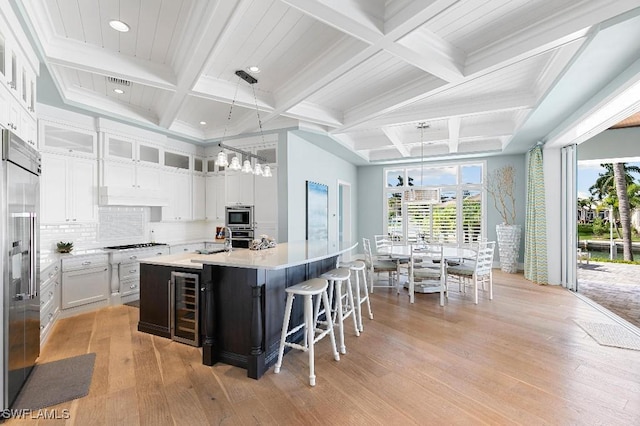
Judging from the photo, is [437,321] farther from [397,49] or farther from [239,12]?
[239,12]

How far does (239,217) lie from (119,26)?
360 cm

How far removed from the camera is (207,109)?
4.79 meters

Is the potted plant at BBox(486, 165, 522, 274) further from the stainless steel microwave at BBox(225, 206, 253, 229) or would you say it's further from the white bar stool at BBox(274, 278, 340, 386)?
the white bar stool at BBox(274, 278, 340, 386)

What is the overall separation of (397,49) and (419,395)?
2.75m

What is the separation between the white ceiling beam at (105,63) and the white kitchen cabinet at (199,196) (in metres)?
2.93

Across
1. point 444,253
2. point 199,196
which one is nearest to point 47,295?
point 199,196

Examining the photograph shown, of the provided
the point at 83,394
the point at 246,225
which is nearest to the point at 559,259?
the point at 246,225

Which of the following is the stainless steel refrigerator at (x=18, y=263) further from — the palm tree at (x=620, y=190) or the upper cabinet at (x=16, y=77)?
the palm tree at (x=620, y=190)

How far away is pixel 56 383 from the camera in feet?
7.98

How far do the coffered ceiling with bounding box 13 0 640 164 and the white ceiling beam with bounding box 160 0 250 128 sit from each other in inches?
0.4

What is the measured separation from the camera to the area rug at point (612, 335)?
3.12 m

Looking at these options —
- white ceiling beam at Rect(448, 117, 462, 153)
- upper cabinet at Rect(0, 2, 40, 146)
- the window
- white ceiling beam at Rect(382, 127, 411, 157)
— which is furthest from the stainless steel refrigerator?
the window

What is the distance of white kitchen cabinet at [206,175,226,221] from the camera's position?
6.13 m

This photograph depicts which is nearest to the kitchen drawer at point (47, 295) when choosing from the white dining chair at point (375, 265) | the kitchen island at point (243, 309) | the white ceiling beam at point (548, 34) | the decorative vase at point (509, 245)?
the kitchen island at point (243, 309)
